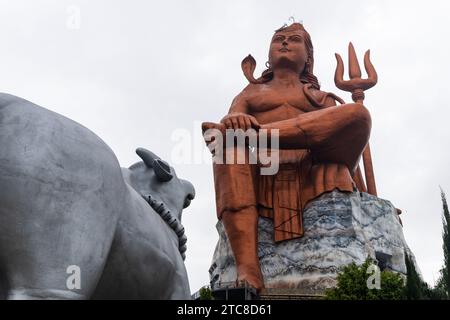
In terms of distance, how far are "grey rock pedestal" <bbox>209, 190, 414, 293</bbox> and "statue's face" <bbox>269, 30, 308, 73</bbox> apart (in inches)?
106

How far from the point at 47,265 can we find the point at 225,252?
9405mm

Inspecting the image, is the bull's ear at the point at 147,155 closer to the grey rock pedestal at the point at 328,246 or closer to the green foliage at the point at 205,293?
the green foliage at the point at 205,293

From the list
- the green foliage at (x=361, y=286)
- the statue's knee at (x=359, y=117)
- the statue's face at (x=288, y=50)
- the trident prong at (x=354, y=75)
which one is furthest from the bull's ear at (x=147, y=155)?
the trident prong at (x=354, y=75)

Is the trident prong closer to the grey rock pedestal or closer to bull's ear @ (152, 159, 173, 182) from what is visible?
the grey rock pedestal

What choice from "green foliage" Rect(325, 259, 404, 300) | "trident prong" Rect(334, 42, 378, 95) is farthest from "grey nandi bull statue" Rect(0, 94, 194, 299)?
"trident prong" Rect(334, 42, 378, 95)

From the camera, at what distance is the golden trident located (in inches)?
505

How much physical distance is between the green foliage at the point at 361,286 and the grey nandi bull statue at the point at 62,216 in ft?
21.4

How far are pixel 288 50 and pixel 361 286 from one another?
4.96 m

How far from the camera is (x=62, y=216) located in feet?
7.31

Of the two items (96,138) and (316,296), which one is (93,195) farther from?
(316,296)

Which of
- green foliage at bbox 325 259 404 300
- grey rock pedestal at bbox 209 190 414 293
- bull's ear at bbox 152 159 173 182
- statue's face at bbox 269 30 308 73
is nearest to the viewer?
bull's ear at bbox 152 159 173 182

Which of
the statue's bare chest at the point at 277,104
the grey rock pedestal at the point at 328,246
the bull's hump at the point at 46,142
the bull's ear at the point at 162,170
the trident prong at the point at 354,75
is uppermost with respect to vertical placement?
the trident prong at the point at 354,75

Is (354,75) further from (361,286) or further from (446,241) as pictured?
(446,241)

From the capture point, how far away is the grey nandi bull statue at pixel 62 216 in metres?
2.18
